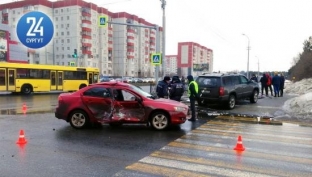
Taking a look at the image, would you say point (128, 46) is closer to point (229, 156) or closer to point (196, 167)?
point (229, 156)

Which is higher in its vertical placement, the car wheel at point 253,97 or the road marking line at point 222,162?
the car wheel at point 253,97

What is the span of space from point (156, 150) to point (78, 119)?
368cm

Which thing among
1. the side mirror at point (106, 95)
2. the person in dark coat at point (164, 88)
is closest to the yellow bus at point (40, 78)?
the person in dark coat at point (164, 88)

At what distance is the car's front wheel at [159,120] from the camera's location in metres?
8.88

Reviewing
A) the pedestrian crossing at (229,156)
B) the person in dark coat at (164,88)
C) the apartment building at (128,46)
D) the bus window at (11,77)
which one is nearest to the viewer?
the pedestrian crossing at (229,156)

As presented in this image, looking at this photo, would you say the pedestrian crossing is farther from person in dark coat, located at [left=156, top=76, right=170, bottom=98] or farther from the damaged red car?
person in dark coat, located at [left=156, top=76, right=170, bottom=98]

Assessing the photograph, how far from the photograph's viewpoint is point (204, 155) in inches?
245

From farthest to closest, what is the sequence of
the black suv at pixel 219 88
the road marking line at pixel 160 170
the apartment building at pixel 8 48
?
the apartment building at pixel 8 48
the black suv at pixel 219 88
the road marking line at pixel 160 170

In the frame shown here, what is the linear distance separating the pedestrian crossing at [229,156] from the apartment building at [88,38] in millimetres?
62232

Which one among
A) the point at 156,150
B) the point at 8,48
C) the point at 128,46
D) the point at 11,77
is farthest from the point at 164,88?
the point at 128,46

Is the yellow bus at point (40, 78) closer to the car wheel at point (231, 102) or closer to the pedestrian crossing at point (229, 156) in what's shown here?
the car wheel at point (231, 102)

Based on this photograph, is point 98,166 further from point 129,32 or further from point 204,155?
point 129,32

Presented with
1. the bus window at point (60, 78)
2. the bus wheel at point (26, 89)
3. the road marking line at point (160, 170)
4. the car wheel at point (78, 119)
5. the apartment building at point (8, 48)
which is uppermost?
the apartment building at point (8, 48)

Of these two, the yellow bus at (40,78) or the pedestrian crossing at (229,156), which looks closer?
the pedestrian crossing at (229,156)
